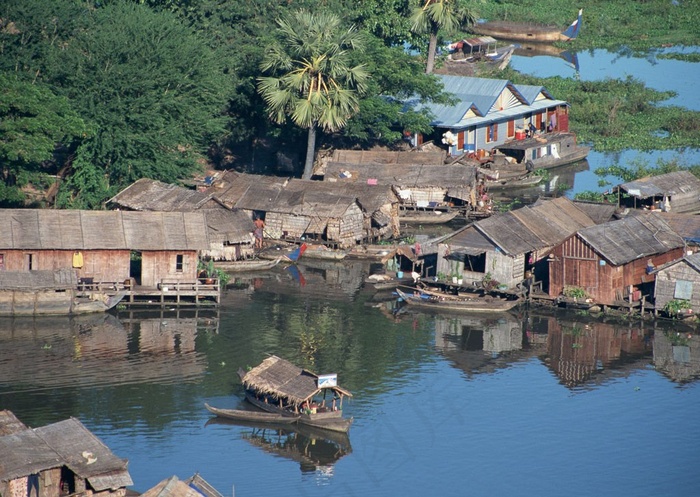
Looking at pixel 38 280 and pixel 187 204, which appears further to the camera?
pixel 187 204

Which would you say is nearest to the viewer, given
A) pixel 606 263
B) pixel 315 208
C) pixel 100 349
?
pixel 100 349

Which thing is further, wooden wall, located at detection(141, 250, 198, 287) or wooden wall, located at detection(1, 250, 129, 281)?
wooden wall, located at detection(141, 250, 198, 287)

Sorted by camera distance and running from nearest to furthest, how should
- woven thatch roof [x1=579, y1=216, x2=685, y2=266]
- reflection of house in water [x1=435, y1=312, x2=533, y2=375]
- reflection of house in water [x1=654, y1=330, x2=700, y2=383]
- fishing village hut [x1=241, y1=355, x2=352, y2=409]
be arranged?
1. fishing village hut [x1=241, y1=355, x2=352, y2=409]
2. reflection of house in water [x1=654, y1=330, x2=700, y2=383]
3. reflection of house in water [x1=435, y1=312, x2=533, y2=375]
4. woven thatch roof [x1=579, y1=216, x2=685, y2=266]

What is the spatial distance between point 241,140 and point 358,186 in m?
13.3

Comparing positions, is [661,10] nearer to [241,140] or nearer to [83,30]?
[241,140]

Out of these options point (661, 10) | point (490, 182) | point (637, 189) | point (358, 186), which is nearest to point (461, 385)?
point (358, 186)

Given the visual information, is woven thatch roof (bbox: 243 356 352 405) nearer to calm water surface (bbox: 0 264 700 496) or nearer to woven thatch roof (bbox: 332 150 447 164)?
calm water surface (bbox: 0 264 700 496)

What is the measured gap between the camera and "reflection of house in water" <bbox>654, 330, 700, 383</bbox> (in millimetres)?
49656

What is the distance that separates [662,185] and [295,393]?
33.9 metres

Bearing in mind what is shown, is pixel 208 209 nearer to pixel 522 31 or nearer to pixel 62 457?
pixel 62 457

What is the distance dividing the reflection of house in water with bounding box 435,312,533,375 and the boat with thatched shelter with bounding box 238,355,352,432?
26.2ft

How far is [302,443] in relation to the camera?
4216 cm

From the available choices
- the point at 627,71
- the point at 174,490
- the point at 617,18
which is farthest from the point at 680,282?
the point at 617,18

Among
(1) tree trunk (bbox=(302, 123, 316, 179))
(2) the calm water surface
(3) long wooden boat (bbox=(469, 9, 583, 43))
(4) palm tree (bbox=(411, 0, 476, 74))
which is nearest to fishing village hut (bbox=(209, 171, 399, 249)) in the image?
(2) the calm water surface
